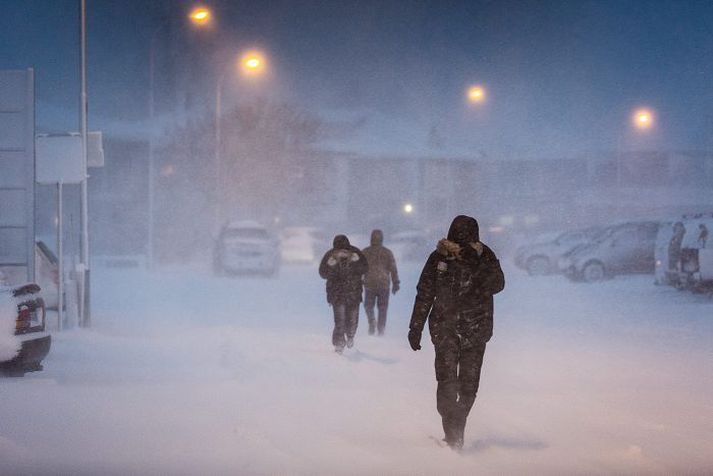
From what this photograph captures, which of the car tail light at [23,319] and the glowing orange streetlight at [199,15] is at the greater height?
the glowing orange streetlight at [199,15]

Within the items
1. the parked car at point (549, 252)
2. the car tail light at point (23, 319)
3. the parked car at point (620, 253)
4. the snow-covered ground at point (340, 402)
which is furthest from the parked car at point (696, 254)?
the car tail light at point (23, 319)

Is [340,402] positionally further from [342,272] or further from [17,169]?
[17,169]

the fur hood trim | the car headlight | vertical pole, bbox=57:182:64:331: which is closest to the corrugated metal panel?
vertical pole, bbox=57:182:64:331

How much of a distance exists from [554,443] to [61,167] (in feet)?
36.6

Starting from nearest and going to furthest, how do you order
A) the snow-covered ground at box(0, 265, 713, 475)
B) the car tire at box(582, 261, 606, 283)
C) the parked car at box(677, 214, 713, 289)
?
the snow-covered ground at box(0, 265, 713, 475) < the parked car at box(677, 214, 713, 289) < the car tire at box(582, 261, 606, 283)

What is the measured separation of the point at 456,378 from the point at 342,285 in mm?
6067

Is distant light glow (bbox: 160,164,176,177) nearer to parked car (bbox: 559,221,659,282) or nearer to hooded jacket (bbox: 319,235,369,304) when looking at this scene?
parked car (bbox: 559,221,659,282)

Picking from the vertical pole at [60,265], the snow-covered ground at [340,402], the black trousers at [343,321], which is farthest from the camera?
the vertical pole at [60,265]

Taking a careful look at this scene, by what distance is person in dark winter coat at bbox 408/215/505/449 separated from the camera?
23.4ft

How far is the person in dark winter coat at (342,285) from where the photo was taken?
43.1 ft

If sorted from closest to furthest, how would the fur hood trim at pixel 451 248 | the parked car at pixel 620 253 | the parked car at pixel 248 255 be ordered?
the fur hood trim at pixel 451 248, the parked car at pixel 620 253, the parked car at pixel 248 255

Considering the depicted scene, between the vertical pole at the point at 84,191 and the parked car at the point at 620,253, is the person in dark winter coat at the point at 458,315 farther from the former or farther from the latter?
the parked car at the point at 620,253

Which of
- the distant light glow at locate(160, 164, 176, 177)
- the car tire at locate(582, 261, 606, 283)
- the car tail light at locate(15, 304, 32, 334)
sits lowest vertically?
the car tail light at locate(15, 304, 32, 334)

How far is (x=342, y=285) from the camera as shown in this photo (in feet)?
43.3
